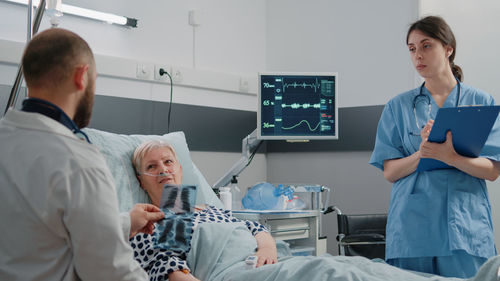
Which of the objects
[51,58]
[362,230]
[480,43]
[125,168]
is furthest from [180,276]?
[480,43]

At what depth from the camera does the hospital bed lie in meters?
1.76

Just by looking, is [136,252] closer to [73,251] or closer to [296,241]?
[73,251]

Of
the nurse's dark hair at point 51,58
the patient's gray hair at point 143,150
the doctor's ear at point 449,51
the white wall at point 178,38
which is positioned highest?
the white wall at point 178,38

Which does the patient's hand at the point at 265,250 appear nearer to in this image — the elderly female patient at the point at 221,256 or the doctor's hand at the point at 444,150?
the elderly female patient at the point at 221,256

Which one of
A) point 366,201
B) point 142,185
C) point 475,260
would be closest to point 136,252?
point 142,185

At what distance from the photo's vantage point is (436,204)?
212cm

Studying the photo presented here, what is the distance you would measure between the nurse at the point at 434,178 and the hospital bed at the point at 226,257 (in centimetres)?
20

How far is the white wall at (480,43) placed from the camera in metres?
3.21

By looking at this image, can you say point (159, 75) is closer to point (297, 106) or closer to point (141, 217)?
point (297, 106)

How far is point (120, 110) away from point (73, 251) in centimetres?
218

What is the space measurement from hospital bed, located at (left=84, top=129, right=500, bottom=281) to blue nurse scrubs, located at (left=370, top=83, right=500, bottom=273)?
193 millimetres

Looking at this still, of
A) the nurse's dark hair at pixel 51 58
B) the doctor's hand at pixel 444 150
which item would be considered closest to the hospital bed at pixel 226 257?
the doctor's hand at pixel 444 150

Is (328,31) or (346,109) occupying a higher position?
(328,31)

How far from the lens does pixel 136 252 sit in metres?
2.02
